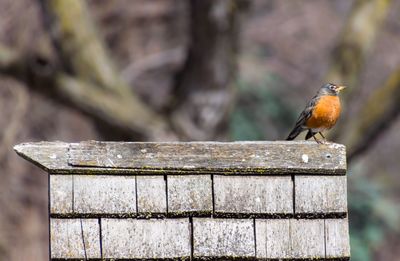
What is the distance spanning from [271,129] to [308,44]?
193 cm

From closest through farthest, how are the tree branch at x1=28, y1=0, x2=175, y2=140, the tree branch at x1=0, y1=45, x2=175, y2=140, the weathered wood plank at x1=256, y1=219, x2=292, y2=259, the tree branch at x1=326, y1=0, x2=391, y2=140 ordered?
the weathered wood plank at x1=256, y1=219, x2=292, y2=259 < the tree branch at x1=0, y1=45, x2=175, y2=140 < the tree branch at x1=28, y1=0, x2=175, y2=140 < the tree branch at x1=326, y1=0, x2=391, y2=140

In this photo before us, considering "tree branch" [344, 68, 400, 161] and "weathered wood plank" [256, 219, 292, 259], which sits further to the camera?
"tree branch" [344, 68, 400, 161]

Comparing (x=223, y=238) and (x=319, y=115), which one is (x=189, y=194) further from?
(x=319, y=115)

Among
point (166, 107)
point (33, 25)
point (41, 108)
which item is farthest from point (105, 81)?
point (41, 108)

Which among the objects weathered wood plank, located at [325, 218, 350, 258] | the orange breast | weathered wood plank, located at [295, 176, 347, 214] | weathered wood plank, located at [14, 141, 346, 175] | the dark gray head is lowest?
weathered wood plank, located at [325, 218, 350, 258]

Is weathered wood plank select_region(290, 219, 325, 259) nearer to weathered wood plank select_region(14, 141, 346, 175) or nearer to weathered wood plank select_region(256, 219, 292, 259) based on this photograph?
weathered wood plank select_region(256, 219, 292, 259)

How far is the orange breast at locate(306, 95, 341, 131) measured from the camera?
539 cm

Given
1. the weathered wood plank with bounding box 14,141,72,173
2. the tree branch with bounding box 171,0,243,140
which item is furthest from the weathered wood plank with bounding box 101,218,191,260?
the tree branch with bounding box 171,0,243,140

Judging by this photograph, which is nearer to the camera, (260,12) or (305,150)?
(305,150)

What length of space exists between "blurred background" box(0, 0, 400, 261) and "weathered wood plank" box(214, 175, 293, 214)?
528 cm

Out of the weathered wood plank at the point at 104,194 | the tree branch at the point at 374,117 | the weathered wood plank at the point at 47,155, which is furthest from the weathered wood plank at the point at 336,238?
the tree branch at the point at 374,117

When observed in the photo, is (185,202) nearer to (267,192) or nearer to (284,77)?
(267,192)

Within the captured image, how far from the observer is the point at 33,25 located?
34.2ft

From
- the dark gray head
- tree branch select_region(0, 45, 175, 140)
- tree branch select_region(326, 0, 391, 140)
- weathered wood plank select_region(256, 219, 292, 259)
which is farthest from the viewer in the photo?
tree branch select_region(326, 0, 391, 140)
